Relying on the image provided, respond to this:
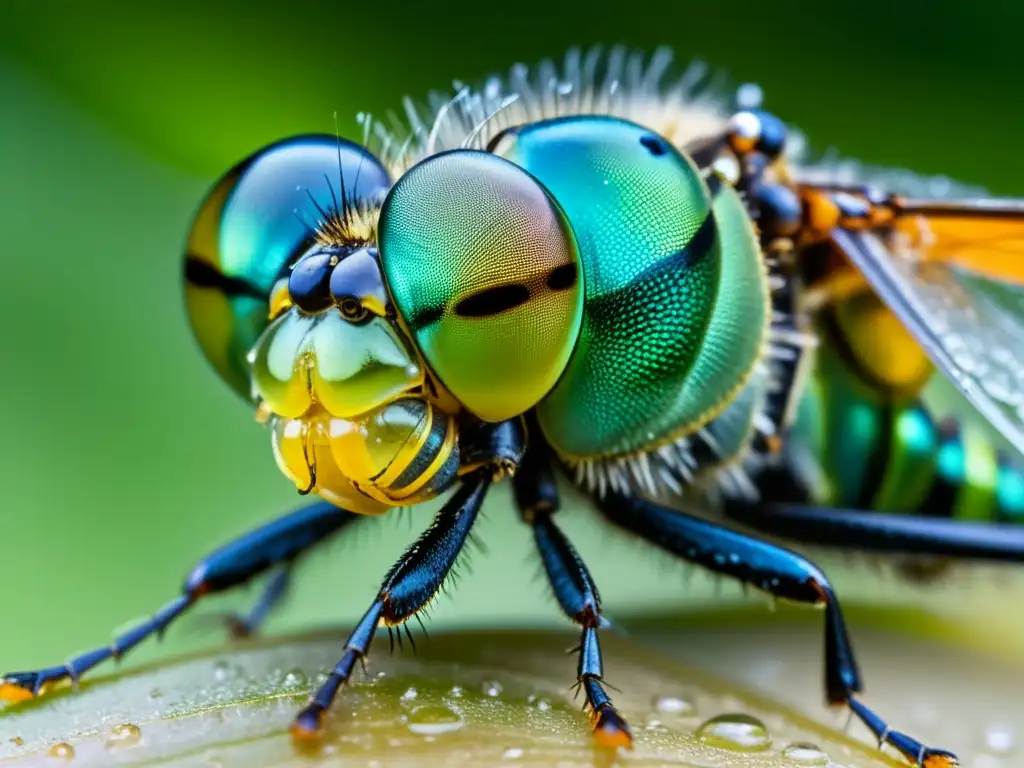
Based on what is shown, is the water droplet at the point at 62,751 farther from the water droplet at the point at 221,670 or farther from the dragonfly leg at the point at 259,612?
the dragonfly leg at the point at 259,612

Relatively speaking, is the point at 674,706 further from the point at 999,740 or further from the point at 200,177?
the point at 200,177

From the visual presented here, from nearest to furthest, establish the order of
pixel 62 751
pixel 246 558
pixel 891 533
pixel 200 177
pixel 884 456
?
1. pixel 62 751
2. pixel 246 558
3. pixel 891 533
4. pixel 884 456
5. pixel 200 177

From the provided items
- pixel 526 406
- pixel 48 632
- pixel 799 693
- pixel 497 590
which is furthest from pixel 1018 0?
pixel 48 632

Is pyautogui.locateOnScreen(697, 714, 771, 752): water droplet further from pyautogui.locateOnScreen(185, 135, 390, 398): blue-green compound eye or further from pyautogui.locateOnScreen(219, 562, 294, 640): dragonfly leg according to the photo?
pyautogui.locateOnScreen(219, 562, 294, 640): dragonfly leg

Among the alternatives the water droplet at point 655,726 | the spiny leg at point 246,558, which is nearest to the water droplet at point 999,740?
the water droplet at point 655,726

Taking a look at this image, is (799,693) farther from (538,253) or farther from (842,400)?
(538,253)

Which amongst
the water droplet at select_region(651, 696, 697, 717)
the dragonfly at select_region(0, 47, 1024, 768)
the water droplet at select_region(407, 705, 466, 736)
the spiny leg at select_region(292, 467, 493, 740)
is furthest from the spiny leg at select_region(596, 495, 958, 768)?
the water droplet at select_region(407, 705, 466, 736)

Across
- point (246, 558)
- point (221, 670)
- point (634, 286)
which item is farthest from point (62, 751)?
point (634, 286)

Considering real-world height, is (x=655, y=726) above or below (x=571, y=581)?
below
